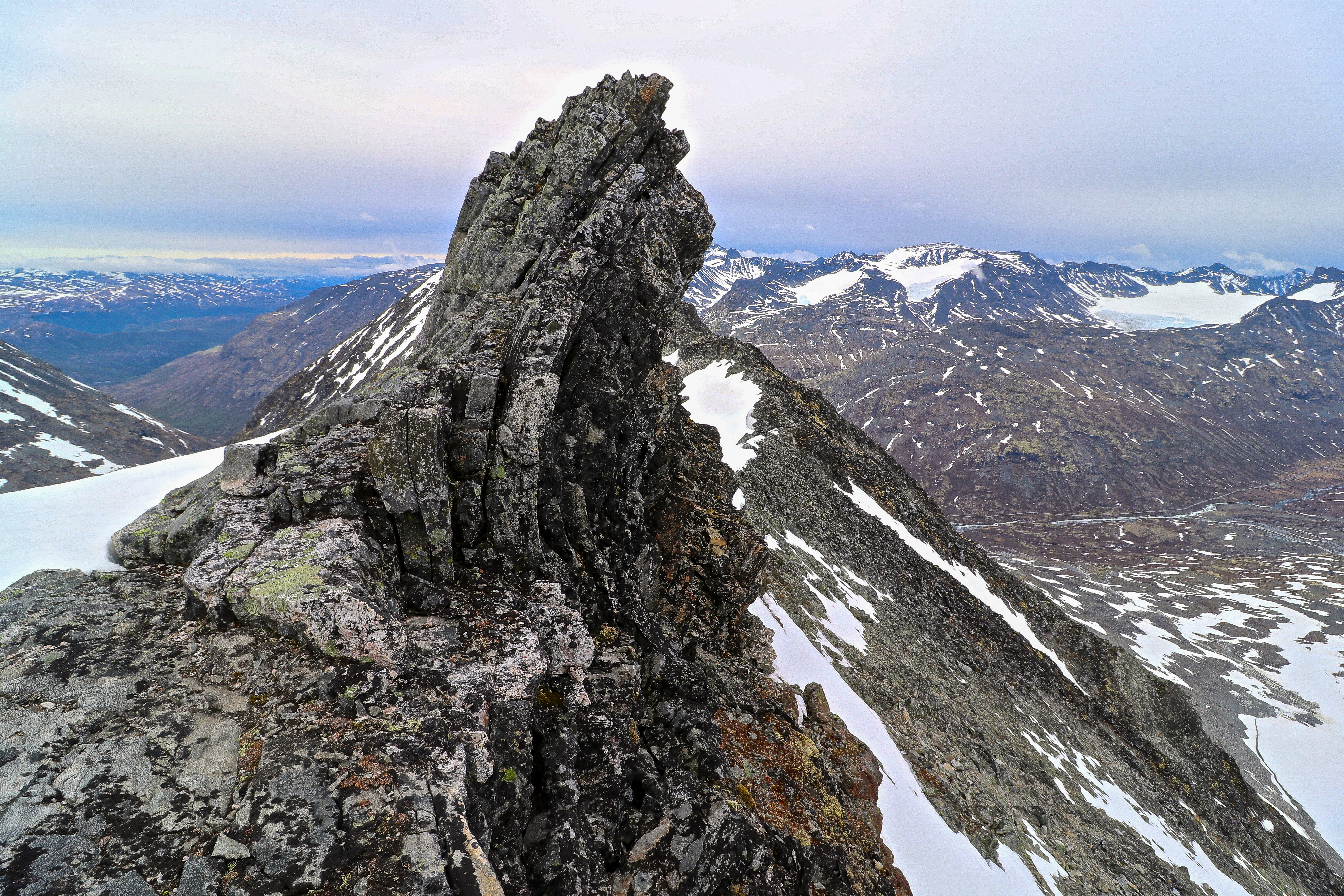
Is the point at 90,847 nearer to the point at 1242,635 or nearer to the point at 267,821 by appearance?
the point at 267,821

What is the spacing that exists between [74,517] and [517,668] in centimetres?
1162

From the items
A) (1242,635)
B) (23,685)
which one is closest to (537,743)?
(23,685)

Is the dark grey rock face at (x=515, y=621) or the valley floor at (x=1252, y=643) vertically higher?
the dark grey rock face at (x=515, y=621)

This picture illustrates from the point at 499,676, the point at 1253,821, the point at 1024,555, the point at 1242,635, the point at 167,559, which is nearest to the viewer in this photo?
the point at 499,676

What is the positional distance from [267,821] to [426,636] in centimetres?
328

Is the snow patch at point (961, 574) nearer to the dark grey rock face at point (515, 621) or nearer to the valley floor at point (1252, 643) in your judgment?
the dark grey rock face at point (515, 621)

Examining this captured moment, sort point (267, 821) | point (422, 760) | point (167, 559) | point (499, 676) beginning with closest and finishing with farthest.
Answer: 1. point (267, 821)
2. point (422, 760)
3. point (499, 676)
4. point (167, 559)

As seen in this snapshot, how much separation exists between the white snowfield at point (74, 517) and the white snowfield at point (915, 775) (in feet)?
66.0

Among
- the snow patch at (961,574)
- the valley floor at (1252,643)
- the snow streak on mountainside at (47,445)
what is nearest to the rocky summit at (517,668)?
the snow patch at (961,574)

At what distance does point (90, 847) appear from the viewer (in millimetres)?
6285

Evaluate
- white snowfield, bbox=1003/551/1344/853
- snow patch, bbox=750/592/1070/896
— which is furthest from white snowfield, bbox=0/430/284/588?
white snowfield, bbox=1003/551/1344/853

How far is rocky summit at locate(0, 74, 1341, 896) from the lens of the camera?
7043 mm

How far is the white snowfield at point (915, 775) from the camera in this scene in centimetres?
1777

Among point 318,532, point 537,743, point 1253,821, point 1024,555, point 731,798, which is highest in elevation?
point 318,532
